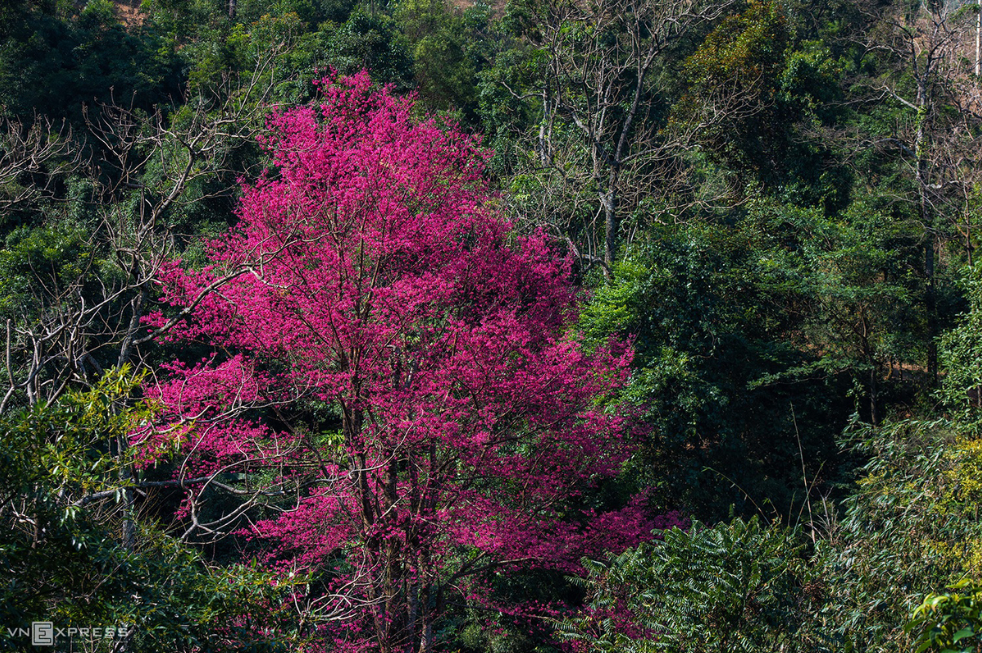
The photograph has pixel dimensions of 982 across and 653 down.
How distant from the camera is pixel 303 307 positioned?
940 centimetres

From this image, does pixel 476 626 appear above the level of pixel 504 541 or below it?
below

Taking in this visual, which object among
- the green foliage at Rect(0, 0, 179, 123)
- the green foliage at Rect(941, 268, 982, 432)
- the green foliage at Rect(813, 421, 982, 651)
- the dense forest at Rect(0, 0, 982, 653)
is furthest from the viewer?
the green foliage at Rect(0, 0, 179, 123)

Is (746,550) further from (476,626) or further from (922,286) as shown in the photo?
(922,286)

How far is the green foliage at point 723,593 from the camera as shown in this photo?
5957 millimetres

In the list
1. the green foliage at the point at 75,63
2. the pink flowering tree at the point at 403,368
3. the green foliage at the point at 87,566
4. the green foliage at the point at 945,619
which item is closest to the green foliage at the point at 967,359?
the pink flowering tree at the point at 403,368

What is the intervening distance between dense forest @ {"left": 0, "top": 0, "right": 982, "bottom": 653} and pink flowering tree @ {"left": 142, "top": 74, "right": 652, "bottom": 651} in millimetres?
59

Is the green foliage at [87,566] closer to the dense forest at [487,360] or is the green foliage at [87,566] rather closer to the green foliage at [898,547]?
the dense forest at [487,360]

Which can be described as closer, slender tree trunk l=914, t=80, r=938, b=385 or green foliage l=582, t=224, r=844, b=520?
green foliage l=582, t=224, r=844, b=520

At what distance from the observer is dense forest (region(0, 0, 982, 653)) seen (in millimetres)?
5945

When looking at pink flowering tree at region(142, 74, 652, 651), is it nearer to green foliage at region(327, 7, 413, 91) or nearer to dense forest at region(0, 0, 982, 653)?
dense forest at region(0, 0, 982, 653)

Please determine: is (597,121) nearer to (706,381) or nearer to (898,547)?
(706,381)

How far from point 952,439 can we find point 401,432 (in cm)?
725

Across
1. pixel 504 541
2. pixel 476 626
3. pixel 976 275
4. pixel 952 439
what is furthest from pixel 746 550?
pixel 976 275

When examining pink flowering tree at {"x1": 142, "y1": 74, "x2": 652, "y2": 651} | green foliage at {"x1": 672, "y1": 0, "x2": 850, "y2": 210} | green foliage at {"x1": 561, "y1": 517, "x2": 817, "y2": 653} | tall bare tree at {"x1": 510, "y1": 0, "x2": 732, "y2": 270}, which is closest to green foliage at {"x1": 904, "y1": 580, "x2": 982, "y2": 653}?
green foliage at {"x1": 561, "y1": 517, "x2": 817, "y2": 653}
